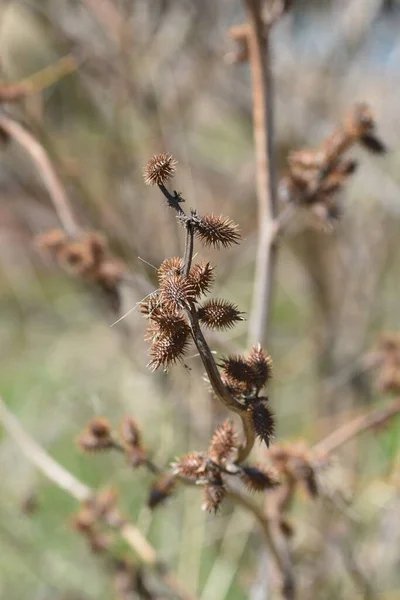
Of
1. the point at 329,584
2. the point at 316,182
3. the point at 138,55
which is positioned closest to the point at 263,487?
the point at 316,182

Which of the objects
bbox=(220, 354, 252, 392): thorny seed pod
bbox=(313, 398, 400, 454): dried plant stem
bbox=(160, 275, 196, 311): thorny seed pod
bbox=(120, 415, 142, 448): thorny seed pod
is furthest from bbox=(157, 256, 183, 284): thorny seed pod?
Result: bbox=(313, 398, 400, 454): dried plant stem

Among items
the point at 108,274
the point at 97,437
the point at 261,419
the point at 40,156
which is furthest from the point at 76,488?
the point at 40,156

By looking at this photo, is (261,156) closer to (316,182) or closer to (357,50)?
(316,182)

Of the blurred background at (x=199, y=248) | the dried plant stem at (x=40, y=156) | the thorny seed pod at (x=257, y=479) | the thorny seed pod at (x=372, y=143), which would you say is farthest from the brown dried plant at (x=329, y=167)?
the blurred background at (x=199, y=248)

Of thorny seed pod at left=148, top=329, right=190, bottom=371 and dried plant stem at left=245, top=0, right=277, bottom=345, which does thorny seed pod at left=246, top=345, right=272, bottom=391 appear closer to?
thorny seed pod at left=148, top=329, right=190, bottom=371

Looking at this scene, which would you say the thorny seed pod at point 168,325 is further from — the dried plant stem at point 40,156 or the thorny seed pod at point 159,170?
the dried plant stem at point 40,156

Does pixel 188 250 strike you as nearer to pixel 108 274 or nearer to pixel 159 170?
pixel 159 170

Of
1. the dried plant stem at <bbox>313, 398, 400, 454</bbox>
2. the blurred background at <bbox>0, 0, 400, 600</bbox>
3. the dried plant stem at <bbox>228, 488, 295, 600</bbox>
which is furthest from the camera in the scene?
the blurred background at <bbox>0, 0, 400, 600</bbox>
